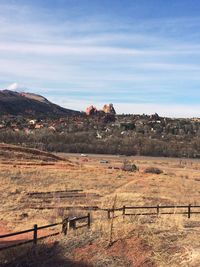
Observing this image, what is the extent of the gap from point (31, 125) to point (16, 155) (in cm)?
12136

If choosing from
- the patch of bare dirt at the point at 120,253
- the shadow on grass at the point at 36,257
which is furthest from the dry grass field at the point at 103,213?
the shadow on grass at the point at 36,257

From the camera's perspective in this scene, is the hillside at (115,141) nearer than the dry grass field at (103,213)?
No

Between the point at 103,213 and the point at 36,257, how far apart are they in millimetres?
10555

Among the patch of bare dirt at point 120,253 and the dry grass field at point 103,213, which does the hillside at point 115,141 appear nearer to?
the dry grass field at point 103,213

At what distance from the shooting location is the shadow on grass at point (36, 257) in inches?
531

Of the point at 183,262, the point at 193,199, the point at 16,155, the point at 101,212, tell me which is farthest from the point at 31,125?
the point at 183,262

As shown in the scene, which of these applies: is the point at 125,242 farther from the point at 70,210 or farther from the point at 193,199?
the point at 193,199

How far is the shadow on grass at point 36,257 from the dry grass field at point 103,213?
0.14m

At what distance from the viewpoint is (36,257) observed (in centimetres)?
1406

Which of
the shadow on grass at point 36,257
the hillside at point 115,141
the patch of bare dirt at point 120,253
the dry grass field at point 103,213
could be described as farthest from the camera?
the hillside at point 115,141

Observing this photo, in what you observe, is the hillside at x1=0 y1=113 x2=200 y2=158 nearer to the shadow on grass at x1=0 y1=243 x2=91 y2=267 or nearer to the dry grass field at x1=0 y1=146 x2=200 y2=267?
the dry grass field at x1=0 y1=146 x2=200 y2=267

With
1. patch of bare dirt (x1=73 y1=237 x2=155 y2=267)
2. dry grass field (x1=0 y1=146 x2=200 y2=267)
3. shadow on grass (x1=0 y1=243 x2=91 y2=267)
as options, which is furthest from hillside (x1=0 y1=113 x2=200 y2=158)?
patch of bare dirt (x1=73 y1=237 x2=155 y2=267)

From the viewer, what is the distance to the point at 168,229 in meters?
15.2

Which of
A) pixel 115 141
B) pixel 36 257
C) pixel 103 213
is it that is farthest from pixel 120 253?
pixel 115 141
